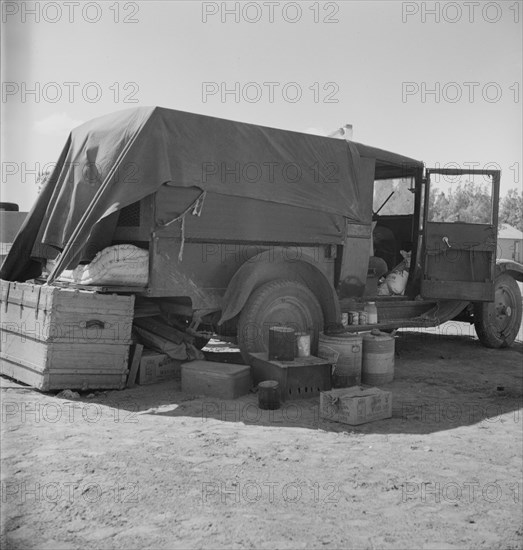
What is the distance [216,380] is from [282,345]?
0.69m

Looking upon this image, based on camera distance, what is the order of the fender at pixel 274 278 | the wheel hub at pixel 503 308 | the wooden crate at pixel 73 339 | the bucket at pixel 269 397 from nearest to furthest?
the bucket at pixel 269 397 → the wooden crate at pixel 73 339 → the fender at pixel 274 278 → the wheel hub at pixel 503 308

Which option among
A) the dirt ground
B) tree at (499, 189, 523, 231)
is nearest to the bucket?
the dirt ground

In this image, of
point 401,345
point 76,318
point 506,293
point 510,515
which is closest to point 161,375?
point 76,318

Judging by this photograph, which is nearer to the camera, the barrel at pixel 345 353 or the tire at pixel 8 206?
the barrel at pixel 345 353

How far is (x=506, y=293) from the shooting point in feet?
30.7

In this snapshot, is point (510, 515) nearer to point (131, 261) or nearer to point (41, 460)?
point (41, 460)

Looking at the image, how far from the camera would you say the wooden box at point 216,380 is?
5.65m

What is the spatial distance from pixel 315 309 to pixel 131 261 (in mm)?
2208

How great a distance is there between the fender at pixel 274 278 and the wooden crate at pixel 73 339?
98 cm

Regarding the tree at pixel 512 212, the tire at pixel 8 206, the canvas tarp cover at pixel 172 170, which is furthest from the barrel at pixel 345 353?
the tree at pixel 512 212

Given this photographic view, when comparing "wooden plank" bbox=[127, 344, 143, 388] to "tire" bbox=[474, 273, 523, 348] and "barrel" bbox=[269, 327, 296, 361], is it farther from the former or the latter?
"tire" bbox=[474, 273, 523, 348]

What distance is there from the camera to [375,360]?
650 cm

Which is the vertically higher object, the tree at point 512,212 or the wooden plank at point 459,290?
the tree at point 512,212

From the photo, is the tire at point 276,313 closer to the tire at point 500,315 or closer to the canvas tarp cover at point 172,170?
the canvas tarp cover at point 172,170
